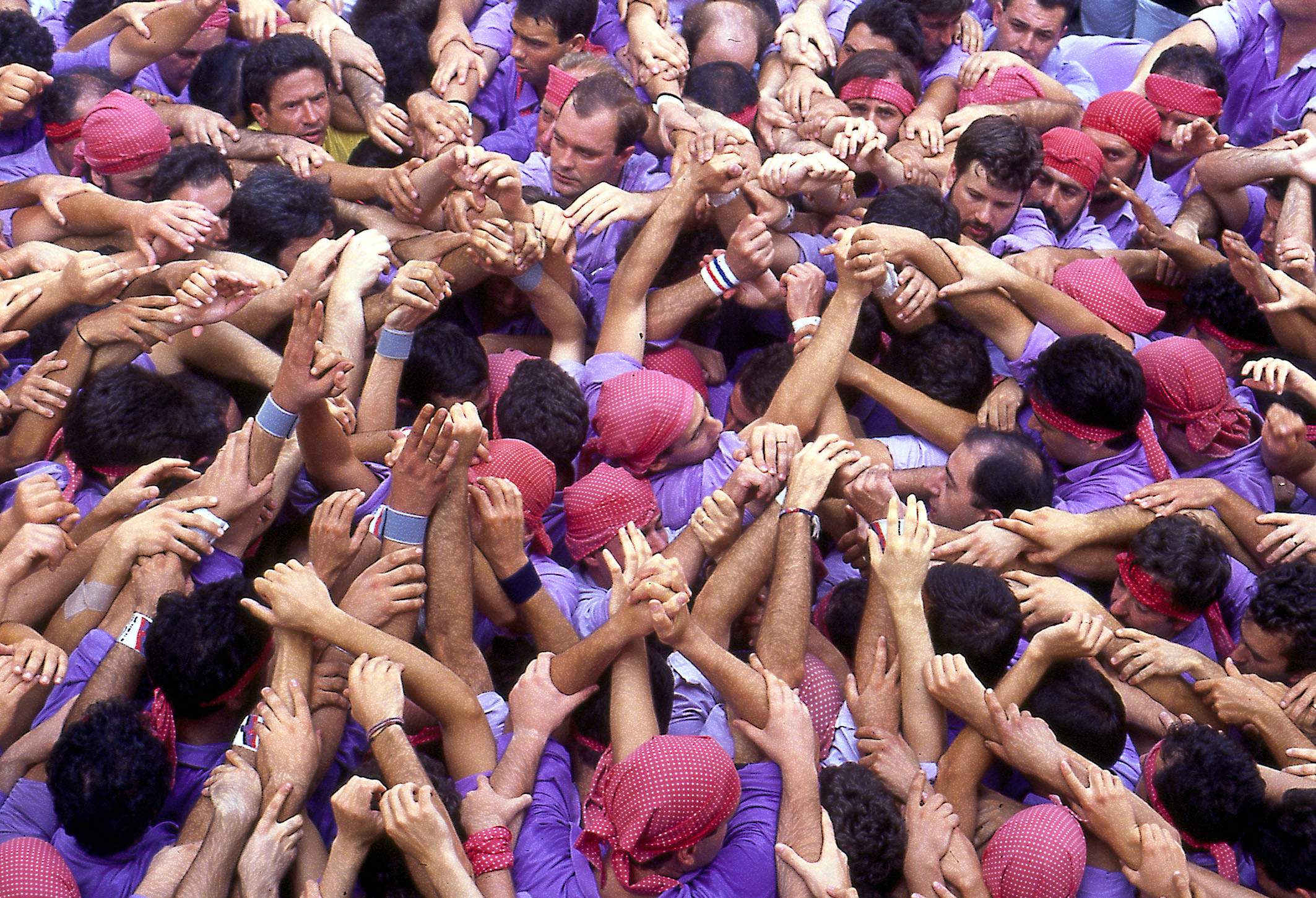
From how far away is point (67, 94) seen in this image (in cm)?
452

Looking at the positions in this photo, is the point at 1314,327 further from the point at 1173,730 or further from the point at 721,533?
the point at 721,533

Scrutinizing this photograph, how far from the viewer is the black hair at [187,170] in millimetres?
4172

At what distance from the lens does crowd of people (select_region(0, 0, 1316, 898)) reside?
2.80m

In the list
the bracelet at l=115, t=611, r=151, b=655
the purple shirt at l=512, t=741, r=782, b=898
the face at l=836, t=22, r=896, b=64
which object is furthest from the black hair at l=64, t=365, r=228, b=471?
the face at l=836, t=22, r=896, b=64

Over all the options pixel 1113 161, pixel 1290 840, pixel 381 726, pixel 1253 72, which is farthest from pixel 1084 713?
Result: pixel 1253 72

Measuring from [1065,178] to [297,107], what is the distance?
3021 millimetres

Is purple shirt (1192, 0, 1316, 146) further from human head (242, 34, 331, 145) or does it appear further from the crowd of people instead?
human head (242, 34, 331, 145)

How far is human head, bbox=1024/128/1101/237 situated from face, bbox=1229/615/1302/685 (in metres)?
1.96

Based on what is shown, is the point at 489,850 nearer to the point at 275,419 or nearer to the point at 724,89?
the point at 275,419

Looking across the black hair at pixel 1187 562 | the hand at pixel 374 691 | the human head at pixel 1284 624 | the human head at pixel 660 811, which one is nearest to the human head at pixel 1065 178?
the black hair at pixel 1187 562

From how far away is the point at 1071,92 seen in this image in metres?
5.50

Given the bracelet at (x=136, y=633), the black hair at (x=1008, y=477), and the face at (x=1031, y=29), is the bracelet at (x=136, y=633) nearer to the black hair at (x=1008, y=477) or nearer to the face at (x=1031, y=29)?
the black hair at (x=1008, y=477)

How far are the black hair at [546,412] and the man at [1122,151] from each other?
2.49 meters

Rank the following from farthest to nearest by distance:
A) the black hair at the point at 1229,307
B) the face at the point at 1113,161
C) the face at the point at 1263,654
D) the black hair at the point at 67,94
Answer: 1. the face at the point at 1113,161
2. the black hair at the point at 67,94
3. the black hair at the point at 1229,307
4. the face at the point at 1263,654
